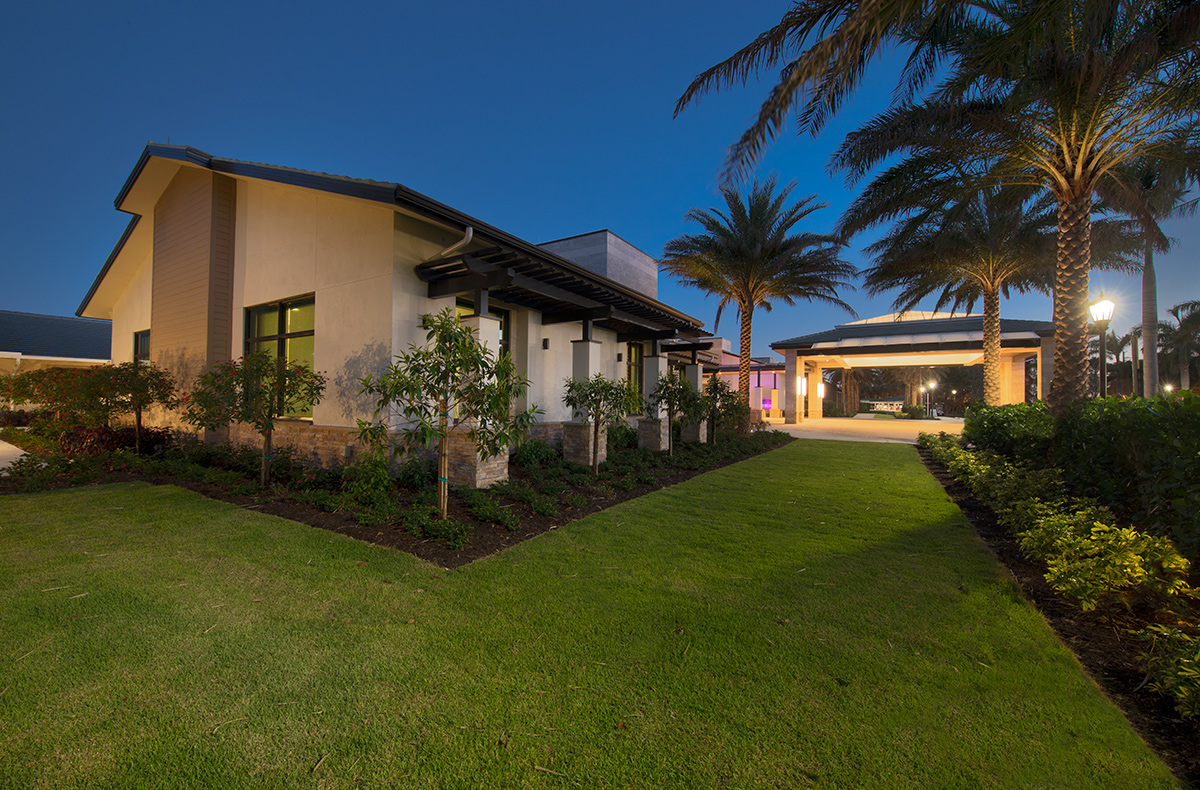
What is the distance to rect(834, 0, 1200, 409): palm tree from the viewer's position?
569cm

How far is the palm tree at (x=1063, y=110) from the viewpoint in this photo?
5.69 m

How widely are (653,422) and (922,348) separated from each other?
18.3 meters

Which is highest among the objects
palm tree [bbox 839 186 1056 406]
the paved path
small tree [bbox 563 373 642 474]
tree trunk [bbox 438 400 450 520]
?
palm tree [bbox 839 186 1056 406]

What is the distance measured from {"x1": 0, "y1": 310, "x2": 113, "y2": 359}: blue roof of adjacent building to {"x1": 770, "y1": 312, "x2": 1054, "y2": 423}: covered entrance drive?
103ft

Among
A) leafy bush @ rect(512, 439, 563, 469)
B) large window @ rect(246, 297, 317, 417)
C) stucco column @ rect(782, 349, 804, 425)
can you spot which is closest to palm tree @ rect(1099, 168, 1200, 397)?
leafy bush @ rect(512, 439, 563, 469)

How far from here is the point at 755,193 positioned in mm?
15156

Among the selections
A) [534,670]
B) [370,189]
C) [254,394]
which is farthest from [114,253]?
[534,670]

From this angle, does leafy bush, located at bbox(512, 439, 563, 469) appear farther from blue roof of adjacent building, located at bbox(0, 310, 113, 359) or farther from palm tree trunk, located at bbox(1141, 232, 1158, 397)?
blue roof of adjacent building, located at bbox(0, 310, 113, 359)

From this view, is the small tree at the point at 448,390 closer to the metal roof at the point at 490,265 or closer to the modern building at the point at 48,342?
the metal roof at the point at 490,265

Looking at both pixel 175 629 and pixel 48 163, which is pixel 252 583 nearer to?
pixel 175 629

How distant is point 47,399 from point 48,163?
75031 millimetres

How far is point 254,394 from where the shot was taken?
22.3 feet

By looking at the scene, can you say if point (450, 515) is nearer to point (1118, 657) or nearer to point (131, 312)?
point (1118, 657)

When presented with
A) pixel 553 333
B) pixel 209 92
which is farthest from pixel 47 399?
pixel 209 92
